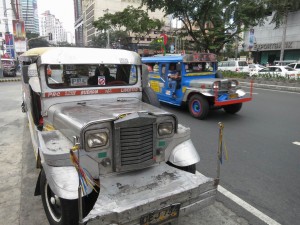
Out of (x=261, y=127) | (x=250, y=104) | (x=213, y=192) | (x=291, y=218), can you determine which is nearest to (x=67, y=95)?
(x=213, y=192)

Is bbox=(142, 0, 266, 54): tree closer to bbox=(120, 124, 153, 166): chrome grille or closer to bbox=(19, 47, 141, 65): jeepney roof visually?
bbox=(19, 47, 141, 65): jeepney roof

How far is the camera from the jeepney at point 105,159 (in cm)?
235

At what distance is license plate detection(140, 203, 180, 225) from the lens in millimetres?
2309

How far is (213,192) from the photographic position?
2.72 m

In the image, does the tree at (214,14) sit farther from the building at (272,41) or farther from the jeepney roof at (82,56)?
the building at (272,41)

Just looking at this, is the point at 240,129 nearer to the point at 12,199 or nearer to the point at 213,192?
the point at 213,192

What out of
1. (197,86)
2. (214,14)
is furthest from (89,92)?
(214,14)

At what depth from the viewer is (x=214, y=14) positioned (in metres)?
16.7

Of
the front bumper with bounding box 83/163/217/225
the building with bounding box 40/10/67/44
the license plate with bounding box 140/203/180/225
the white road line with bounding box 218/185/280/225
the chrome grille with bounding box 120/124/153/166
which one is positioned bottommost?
the white road line with bounding box 218/185/280/225

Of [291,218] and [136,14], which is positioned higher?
[136,14]

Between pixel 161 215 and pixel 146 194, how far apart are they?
235mm

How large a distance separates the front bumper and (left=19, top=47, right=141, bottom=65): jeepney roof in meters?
1.84

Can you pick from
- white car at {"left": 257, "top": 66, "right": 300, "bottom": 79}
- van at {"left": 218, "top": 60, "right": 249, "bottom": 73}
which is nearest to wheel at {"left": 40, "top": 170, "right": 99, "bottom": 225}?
white car at {"left": 257, "top": 66, "right": 300, "bottom": 79}

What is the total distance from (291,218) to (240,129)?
12.8ft
